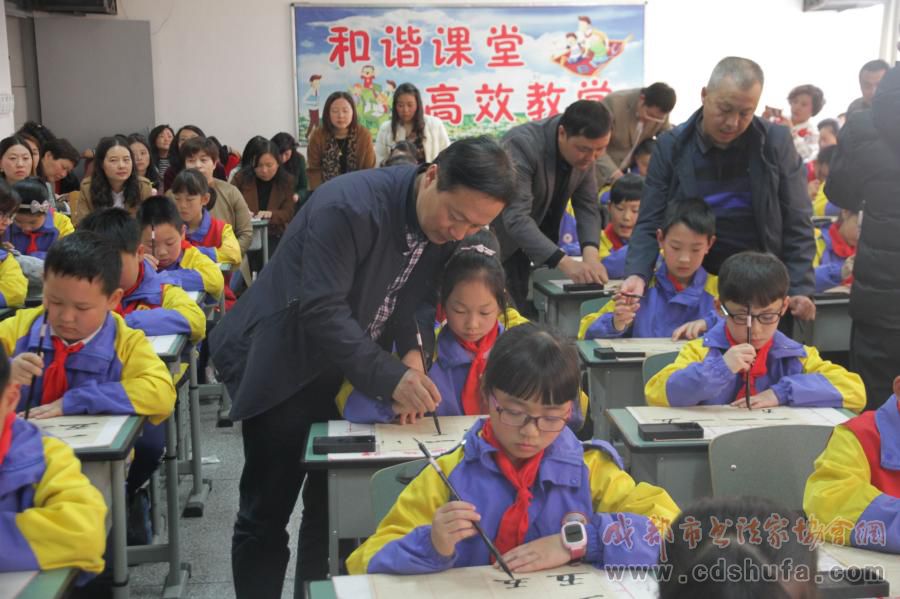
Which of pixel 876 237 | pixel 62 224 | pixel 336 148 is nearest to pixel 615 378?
pixel 876 237

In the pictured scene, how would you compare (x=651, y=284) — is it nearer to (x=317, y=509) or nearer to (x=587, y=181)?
(x=587, y=181)

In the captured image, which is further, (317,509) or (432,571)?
(317,509)

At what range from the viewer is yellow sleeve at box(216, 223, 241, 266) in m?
4.55

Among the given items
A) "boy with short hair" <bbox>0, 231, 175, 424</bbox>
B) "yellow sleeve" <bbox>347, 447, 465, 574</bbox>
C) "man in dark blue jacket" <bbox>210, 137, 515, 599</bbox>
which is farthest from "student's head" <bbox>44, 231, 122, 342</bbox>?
"yellow sleeve" <bbox>347, 447, 465, 574</bbox>

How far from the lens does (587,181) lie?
12.3 feet

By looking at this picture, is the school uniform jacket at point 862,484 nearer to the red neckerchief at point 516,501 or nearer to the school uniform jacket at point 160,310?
the red neckerchief at point 516,501

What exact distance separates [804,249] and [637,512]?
1.68 metres

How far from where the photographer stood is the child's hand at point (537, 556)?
4.74ft

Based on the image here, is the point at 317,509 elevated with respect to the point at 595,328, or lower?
lower

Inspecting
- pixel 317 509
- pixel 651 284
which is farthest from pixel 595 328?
pixel 317 509

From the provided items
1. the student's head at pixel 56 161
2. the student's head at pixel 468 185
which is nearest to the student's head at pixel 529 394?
the student's head at pixel 468 185

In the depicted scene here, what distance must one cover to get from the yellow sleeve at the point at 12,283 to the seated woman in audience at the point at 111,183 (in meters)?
0.95

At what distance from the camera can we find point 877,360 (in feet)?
8.56

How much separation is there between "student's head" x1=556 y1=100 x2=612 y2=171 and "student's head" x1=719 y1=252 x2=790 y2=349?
3.03 ft
